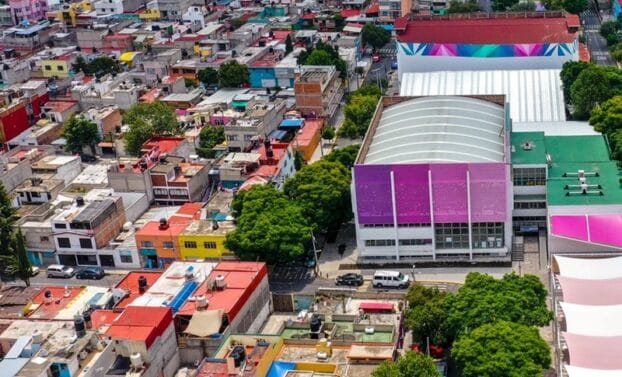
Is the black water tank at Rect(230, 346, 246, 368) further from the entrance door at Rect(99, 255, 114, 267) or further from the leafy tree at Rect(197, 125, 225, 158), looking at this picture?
the leafy tree at Rect(197, 125, 225, 158)

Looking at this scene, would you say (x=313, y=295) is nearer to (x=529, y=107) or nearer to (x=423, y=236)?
(x=423, y=236)

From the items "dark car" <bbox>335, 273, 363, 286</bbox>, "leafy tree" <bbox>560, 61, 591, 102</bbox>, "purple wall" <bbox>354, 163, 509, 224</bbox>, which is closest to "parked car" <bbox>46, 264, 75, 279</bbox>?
"dark car" <bbox>335, 273, 363, 286</bbox>

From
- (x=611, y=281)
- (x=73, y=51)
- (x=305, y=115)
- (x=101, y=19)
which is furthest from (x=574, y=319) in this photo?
(x=101, y=19)

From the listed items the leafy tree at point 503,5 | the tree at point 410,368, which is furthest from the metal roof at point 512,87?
the tree at point 410,368

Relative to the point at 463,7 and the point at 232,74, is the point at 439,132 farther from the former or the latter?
the point at 463,7

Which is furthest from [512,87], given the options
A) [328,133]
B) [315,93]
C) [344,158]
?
[344,158]
